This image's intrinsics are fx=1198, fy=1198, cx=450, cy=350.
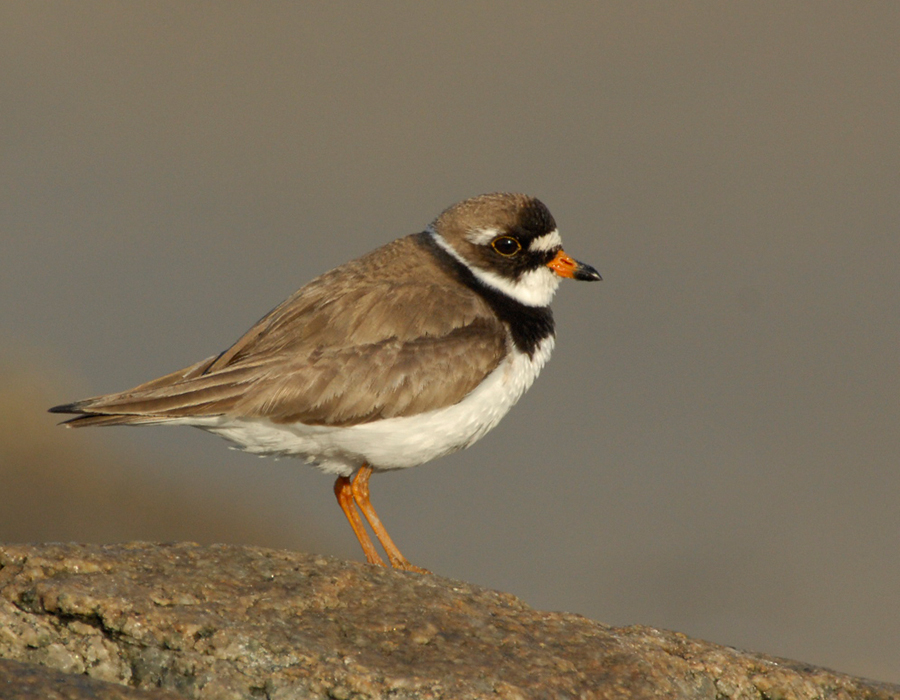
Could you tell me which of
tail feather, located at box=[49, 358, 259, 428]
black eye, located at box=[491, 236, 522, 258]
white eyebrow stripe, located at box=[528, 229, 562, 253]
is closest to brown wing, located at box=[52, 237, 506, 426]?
tail feather, located at box=[49, 358, 259, 428]

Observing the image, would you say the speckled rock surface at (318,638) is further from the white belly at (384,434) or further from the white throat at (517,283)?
the white throat at (517,283)

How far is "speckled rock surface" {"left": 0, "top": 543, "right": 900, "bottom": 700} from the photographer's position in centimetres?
479

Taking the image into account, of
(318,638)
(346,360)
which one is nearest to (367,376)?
(346,360)

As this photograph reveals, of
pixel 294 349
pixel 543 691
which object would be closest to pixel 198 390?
pixel 294 349

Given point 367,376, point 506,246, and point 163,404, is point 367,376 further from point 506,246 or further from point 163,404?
point 506,246

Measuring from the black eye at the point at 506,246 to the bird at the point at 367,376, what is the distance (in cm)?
10

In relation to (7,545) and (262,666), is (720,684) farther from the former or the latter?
(7,545)

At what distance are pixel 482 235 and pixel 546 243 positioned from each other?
1.60 ft

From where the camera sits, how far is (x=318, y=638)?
5.01 metres

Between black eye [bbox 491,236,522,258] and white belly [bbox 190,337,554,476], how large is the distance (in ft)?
3.41

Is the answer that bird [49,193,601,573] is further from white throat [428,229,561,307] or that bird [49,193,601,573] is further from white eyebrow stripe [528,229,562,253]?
white eyebrow stripe [528,229,562,253]

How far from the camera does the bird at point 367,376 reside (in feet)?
23.7

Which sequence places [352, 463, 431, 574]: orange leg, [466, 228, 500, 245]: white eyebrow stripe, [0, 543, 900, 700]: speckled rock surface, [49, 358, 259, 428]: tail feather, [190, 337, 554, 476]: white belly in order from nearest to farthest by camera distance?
[0, 543, 900, 700]: speckled rock surface → [49, 358, 259, 428]: tail feather → [190, 337, 554, 476]: white belly → [352, 463, 431, 574]: orange leg → [466, 228, 500, 245]: white eyebrow stripe

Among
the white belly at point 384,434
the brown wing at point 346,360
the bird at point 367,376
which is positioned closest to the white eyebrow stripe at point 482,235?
the bird at point 367,376
